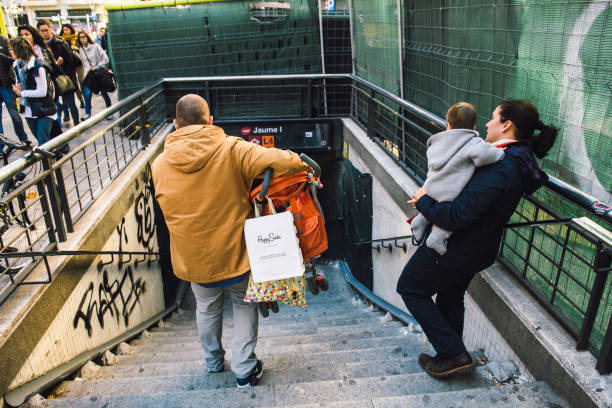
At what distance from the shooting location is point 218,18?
8047 mm

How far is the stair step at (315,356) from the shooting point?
3.43 meters

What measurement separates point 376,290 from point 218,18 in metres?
5.29

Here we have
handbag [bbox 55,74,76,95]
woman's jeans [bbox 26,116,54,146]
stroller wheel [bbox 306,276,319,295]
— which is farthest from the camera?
handbag [bbox 55,74,76,95]

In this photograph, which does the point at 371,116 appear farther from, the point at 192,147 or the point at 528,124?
the point at 192,147

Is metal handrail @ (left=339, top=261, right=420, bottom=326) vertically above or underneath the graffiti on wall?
underneath

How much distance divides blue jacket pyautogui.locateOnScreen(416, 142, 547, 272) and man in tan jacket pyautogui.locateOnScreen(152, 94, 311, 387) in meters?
0.82

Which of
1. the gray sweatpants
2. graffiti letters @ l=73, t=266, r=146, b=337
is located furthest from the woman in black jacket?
graffiti letters @ l=73, t=266, r=146, b=337

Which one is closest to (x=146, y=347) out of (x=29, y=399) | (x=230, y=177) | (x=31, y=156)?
(x=29, y=399)

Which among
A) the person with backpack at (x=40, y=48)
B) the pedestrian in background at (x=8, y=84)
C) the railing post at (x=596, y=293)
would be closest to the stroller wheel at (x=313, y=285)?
the railing post at (x=596, y=293)

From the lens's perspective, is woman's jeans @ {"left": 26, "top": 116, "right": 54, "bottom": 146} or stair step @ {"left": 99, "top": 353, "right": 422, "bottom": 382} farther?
woman's jeans @ {"left": 26, "top": 116, "right": 54, "bottom": 146}

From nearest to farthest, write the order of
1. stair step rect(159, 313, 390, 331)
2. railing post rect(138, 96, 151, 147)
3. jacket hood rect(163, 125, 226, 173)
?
jacket hood rect(163, 125, 226, 173)
stair step rect(159, 313, 390, 331)
railing post rect(138, 96, 151, 147)

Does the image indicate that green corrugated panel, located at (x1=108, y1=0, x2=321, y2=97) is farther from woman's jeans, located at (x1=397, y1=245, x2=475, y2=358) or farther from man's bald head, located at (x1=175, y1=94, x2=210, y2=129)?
woman's jeans, located at (x1=397, y1=245, x2=475, y2=358)

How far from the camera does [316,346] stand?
165 inches

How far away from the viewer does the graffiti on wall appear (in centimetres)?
360
